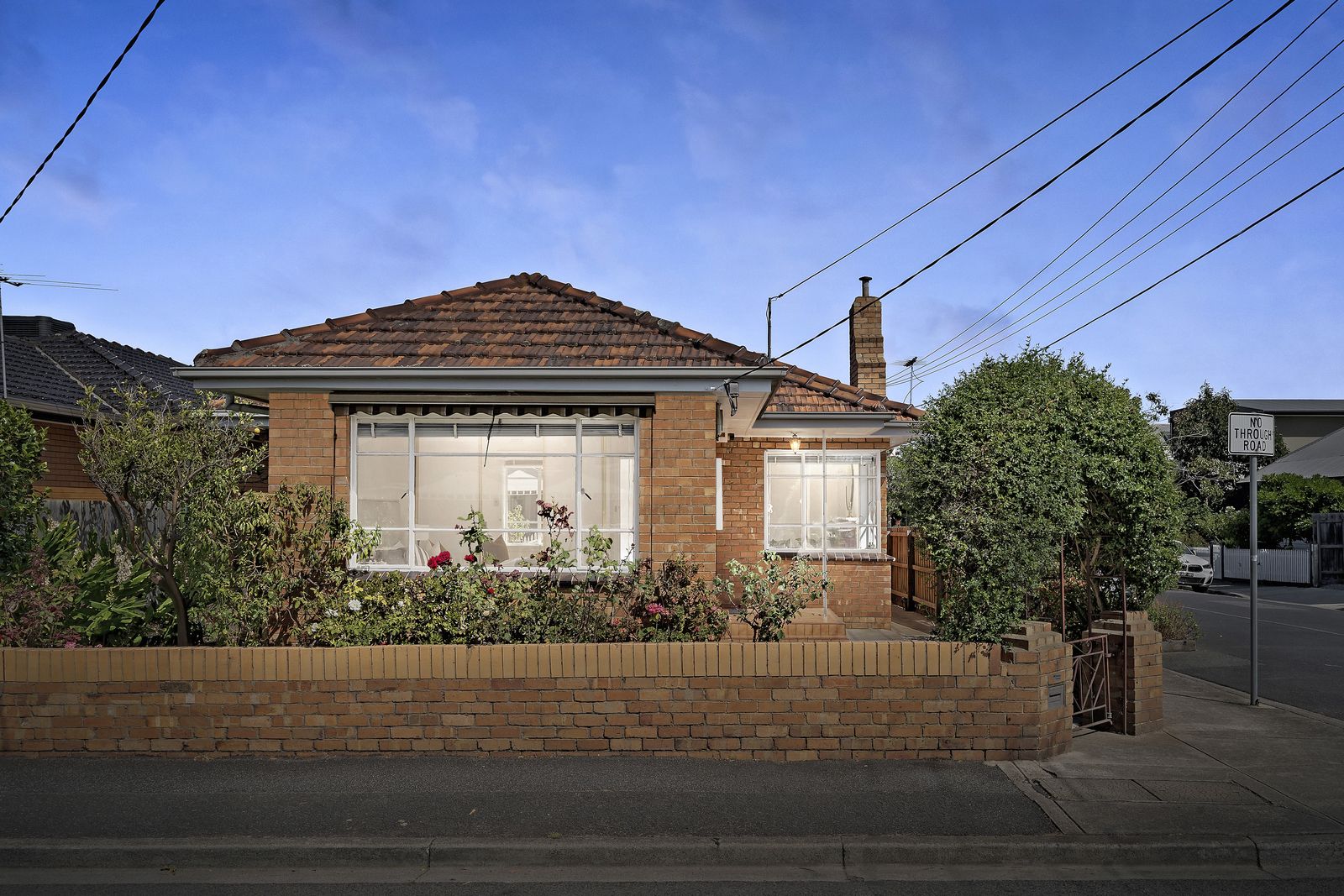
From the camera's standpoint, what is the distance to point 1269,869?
17.4 feet

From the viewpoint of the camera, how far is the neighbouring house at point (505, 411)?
9.23 m

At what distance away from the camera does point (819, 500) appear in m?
14.7

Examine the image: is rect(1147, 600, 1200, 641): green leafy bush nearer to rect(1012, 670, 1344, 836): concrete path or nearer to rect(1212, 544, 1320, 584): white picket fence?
rect(1012, 670, 1344, 836): concrete path

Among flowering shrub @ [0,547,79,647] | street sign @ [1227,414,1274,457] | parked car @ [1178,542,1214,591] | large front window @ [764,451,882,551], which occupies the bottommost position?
parked car @ [1178,542,1214,591]

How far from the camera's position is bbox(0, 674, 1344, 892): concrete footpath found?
5.30 m

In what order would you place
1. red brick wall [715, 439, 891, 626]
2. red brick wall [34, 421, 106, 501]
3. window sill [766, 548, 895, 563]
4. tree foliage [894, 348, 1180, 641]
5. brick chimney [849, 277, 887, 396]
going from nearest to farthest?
tree foliage [894, 348, 1180, 641], window sill [766, 548, 895, 563], red brick wall [715, 439, 891, 626], red brick wall [34, 421, 106, 501], brick chimney [849, 277, 887, 396]

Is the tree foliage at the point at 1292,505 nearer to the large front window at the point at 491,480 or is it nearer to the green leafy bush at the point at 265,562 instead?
the large front window at the point at 491,480

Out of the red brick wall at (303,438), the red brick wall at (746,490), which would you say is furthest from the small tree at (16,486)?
the red brick wall at (746,490)

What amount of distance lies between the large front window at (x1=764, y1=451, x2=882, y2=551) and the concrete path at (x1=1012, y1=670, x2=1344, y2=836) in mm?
6335

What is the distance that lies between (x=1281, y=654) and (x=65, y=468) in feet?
65.2

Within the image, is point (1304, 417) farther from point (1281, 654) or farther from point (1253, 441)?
point (1253, 441)

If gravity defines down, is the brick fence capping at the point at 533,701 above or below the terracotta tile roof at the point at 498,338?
below

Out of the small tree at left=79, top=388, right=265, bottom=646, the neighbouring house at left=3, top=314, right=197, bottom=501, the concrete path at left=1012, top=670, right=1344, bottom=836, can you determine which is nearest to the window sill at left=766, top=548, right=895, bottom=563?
the concrete path at left=1012, top=670, right=1344, bottom=836

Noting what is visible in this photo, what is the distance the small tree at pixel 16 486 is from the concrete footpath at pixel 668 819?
226 cm
